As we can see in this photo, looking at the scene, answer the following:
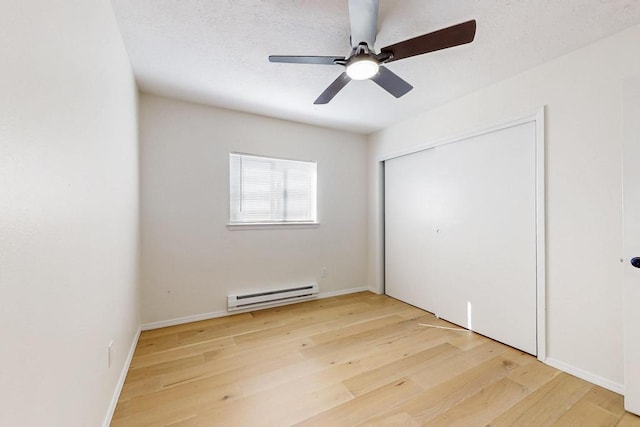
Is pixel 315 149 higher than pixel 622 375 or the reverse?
higher

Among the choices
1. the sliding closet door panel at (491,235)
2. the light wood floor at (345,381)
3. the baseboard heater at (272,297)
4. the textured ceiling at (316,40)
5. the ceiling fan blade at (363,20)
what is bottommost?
the light wood floor at (345,381)

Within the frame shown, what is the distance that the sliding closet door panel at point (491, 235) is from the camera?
223 cm

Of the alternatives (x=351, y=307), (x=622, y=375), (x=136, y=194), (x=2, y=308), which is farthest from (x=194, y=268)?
(x=622, y=375)

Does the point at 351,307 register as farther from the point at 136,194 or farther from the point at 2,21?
the point at 2,21

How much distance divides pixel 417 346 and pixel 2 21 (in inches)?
114

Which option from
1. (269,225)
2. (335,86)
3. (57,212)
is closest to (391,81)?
(335,86)

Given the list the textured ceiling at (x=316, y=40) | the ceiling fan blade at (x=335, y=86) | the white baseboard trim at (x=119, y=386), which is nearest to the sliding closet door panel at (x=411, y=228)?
the textured ceiling at (x=316, y=40)

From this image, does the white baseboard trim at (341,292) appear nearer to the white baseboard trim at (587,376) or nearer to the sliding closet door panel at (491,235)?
the sliding closet door panel at (491,235)

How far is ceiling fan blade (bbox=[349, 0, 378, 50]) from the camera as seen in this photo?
1338 mm

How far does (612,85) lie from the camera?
1.77 metres

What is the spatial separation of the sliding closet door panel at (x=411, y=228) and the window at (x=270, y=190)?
3.73 feet

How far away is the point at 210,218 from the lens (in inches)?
117

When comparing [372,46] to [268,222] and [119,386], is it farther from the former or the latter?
[119,386]

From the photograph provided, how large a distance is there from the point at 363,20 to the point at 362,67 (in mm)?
252
